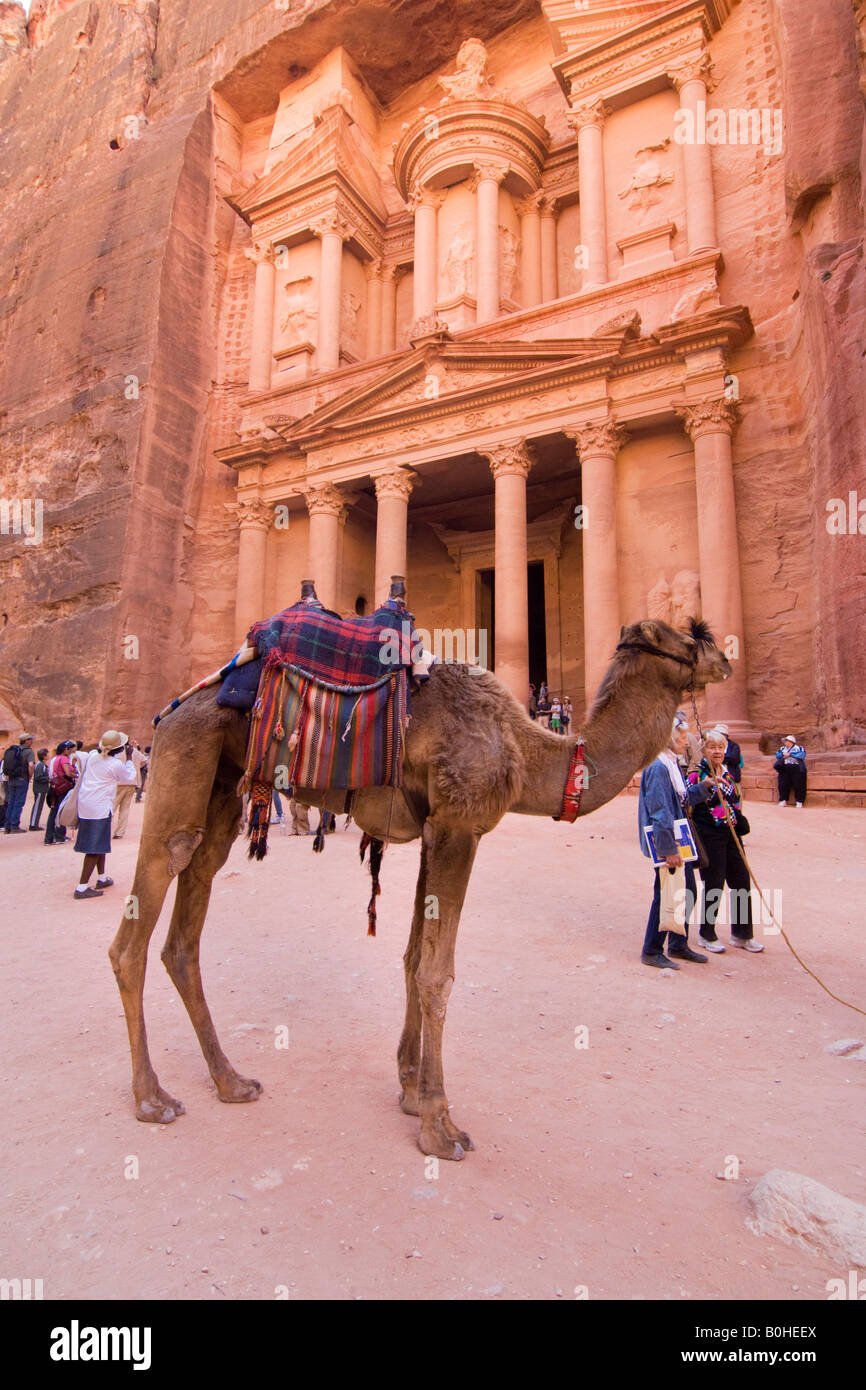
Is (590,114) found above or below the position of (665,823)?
above

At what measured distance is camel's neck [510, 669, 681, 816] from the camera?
3494 millimetres

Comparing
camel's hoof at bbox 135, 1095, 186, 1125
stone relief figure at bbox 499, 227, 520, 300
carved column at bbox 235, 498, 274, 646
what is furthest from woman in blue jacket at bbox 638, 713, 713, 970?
stone relief figure at bbox 499, 227, 520, 300

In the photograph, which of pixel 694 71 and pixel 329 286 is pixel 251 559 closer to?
pixel 329 286

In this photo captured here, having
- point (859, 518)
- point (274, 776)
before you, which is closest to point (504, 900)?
point (274, 776)

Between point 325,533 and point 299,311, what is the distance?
10.1 m

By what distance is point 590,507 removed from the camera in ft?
61.0

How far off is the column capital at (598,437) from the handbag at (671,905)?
15094 millimetres

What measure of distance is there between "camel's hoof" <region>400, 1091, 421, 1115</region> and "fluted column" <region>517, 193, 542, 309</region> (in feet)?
85.4

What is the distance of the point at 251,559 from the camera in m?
24.2

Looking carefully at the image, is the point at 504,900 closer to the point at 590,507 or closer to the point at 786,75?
the point at 590,507

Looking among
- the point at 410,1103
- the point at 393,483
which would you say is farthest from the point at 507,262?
the point at 410,1103

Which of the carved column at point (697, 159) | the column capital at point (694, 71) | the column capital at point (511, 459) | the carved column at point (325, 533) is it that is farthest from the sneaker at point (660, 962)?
the column capital at point (694, 71)

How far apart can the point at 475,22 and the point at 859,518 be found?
26754mm

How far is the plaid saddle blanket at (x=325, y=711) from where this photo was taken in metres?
3.37
